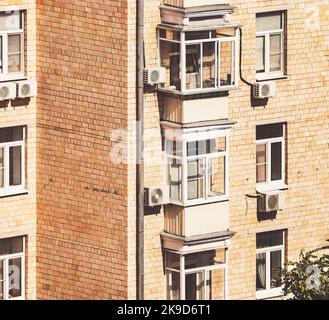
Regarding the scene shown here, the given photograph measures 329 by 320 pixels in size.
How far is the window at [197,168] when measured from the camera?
27.7m

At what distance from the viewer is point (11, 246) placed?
93.0ft

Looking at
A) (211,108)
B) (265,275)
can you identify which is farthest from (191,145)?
(265,275)

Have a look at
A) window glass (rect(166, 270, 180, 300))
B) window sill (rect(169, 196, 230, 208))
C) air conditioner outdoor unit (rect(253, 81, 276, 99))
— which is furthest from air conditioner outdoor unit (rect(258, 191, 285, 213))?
window glass (rect(166, 270, 180, 300))

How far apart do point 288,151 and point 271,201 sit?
653 millimetres

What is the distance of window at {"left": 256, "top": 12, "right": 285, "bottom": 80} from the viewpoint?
28.5 meters

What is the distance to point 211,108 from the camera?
91.2ft

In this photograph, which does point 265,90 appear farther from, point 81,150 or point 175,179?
point 81,150

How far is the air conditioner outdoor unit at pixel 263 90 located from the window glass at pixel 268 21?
0.63 m

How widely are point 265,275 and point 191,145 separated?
2.32m

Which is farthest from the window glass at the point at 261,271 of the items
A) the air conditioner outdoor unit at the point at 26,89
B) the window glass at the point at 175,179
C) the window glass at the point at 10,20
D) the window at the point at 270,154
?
the window glass at the point at 10,20

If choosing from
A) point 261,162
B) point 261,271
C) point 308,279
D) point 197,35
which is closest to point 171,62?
point 197,35

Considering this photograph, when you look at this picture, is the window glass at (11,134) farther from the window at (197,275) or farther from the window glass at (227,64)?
the window glass at (227,64)

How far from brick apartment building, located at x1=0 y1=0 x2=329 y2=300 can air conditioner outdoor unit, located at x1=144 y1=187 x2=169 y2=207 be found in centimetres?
3

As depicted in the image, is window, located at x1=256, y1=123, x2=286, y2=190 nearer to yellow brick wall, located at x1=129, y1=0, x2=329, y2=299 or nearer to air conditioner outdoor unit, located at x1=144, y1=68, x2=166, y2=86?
yellow brick wall, located at x1=129, y1=0, x2=329, y2=299
